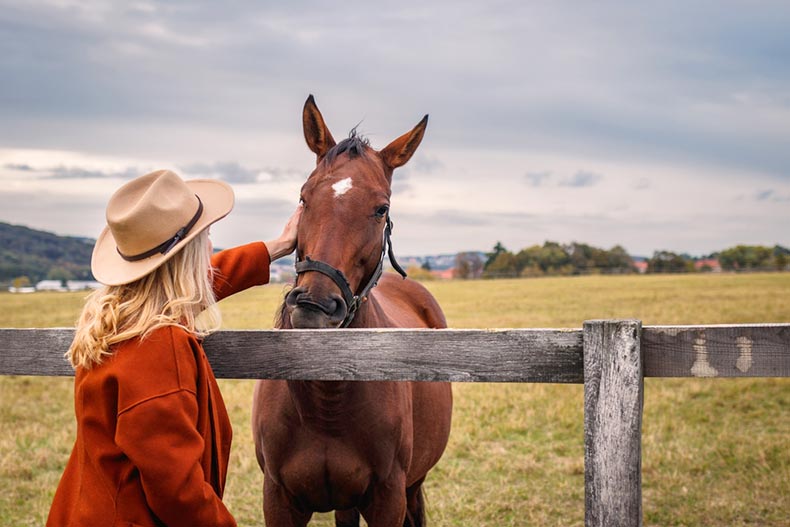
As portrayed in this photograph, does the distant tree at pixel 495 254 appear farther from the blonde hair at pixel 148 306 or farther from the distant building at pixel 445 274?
the blonde hair at pixel 148 306

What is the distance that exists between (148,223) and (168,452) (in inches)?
30.9

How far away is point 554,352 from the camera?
2.72m

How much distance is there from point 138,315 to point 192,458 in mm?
549

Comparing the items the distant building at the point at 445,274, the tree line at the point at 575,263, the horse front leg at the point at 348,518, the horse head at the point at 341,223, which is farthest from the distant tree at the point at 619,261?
the horse head at the point at 341,223

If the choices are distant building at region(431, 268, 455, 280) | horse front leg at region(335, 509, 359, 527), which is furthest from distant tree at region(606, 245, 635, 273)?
horse front leg at region(335, 509, 359, 527)

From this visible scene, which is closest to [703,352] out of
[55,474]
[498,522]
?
[498,522]

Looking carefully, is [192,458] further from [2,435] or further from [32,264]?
[32,264]

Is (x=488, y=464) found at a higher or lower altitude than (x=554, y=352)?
lower

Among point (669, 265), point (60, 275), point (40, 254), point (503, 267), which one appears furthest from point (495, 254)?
point (40, 254)

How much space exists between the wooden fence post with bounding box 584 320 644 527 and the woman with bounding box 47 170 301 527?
1389 mm

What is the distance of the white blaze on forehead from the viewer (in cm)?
358

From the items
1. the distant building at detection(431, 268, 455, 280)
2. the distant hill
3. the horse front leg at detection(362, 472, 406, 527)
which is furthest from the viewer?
the distant hill

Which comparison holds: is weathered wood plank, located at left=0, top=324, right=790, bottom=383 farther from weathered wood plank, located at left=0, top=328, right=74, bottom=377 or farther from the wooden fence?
weathered wood plank, located at left=0, top=328, right=74, bottom=377

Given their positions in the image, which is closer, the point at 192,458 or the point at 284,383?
the point at 192,458
